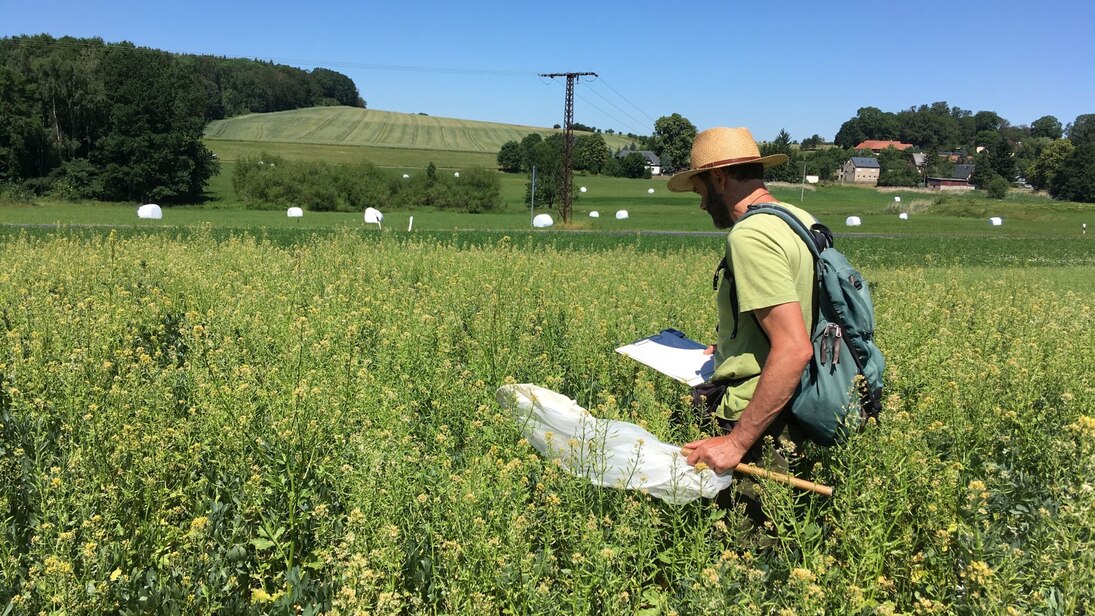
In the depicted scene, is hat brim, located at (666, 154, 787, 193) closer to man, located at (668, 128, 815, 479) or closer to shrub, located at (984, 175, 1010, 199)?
man, located at (668, 128, 815, 479)

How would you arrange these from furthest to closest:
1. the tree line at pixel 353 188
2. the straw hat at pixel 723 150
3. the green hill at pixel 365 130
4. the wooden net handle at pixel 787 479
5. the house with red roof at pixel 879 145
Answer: the house with red roof at pixel 879 145 < the green hill at pixel 365 130 < the tree line at pixel 353 188 < the straw hat at pixel 723 150 < the wooden net handle at pixel 787 479

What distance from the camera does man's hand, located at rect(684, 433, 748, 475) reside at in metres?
2.95

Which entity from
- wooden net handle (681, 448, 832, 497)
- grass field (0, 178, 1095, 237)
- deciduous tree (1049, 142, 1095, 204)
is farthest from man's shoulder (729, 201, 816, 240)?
deciduous tree (1049, 142, 1095, 204)

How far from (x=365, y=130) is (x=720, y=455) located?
122 metres

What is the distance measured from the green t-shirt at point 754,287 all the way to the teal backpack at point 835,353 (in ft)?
0.19

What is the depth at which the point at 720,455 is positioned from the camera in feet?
9.67

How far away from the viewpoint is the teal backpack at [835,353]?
302cm

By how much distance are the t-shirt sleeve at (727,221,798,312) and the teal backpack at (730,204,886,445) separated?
155mm

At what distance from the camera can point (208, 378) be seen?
3992 millimetres

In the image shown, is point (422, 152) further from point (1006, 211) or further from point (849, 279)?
point (849, 279)

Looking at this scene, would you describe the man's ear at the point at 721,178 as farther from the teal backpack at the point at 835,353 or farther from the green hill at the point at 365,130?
the green hill at the point at 365,130

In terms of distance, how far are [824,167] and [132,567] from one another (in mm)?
129971

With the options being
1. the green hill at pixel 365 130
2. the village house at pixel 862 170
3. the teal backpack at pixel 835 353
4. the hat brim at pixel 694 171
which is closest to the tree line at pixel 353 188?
the green hill at pixel 365 130

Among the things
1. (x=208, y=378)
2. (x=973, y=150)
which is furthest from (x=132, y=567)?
(x=973, y=150)
